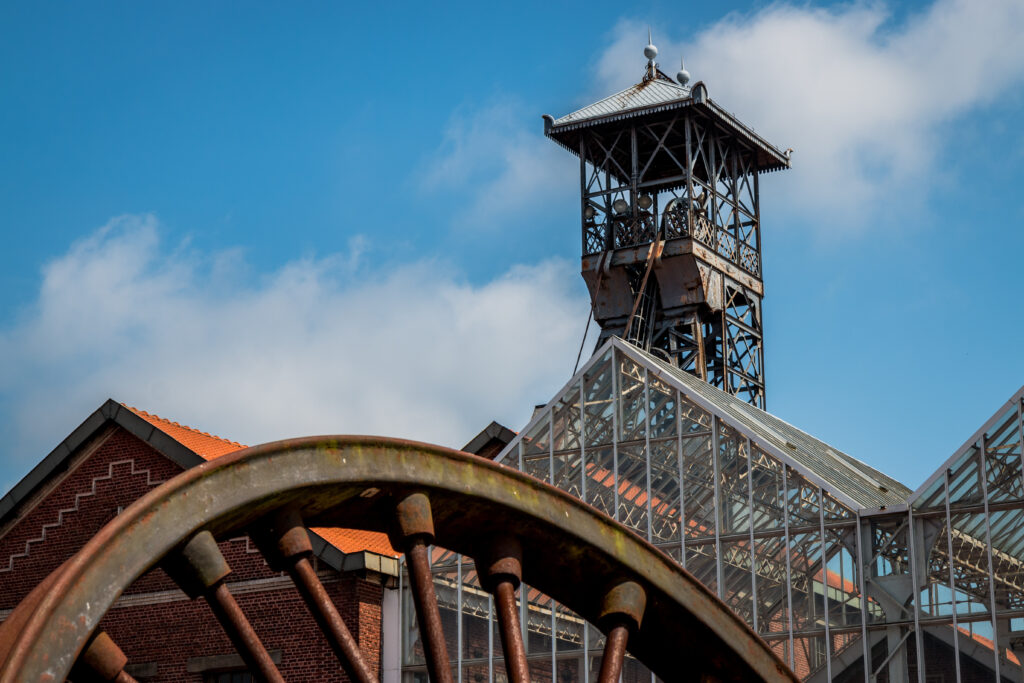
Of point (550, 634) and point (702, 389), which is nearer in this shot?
point (550, 634)

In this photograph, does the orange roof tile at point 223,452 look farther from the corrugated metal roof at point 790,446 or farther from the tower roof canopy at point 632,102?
the tower roof canopy at point 632,102

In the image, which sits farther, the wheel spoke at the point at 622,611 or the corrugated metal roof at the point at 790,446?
the corrugated metal roof at the point at 790,446

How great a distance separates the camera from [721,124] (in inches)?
1345

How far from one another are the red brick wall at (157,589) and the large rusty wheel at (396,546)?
41.1 feet

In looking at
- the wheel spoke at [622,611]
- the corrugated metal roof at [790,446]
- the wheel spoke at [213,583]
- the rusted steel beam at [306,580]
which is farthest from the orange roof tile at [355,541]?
the wheel spoke at [213,583]

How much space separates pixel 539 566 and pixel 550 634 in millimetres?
13033

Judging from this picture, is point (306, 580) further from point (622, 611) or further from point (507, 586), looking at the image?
point (622, 611)

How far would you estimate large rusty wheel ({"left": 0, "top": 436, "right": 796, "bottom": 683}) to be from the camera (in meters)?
7.14

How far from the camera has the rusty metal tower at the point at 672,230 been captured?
32656 mm

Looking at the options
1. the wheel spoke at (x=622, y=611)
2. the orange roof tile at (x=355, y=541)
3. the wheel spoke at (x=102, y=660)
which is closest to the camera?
the wheel spoke at (x=102, y=660)

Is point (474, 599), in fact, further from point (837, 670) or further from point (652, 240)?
point (652, 240)

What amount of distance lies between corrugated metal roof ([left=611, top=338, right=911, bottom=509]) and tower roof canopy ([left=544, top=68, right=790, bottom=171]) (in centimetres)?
927

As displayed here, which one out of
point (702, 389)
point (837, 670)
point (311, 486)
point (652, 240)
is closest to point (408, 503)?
point (311, 486)

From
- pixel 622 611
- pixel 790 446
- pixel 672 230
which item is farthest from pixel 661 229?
pixel 622 611
